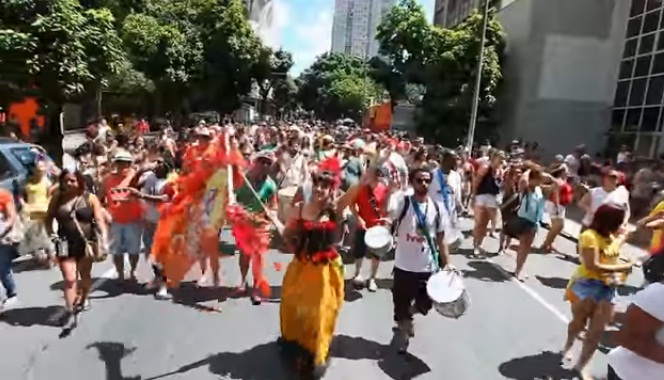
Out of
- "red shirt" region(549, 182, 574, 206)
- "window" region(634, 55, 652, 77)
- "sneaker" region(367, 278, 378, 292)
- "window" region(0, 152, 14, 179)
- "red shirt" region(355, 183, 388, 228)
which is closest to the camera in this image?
"red shirt" region(355, 183, 388, 228)

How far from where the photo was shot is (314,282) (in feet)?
15.5

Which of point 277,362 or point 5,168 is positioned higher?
point 5,168

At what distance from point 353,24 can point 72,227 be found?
108m

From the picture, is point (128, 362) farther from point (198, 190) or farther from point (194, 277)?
point (194, 277)

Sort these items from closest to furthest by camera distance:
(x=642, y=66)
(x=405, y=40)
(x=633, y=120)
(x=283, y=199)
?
1. (x=283, y=199)
2. (x=642, y=66)
3. (x=633, y=120)
4. (x=405, y=40)

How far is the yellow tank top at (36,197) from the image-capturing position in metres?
7.94

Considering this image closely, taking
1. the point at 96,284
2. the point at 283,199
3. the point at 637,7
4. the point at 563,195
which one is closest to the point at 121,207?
the point at 96,284

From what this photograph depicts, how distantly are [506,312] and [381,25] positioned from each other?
28222 mm

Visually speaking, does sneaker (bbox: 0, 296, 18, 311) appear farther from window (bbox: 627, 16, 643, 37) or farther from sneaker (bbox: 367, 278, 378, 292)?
window (bbox: 627, 16, 643, 37)

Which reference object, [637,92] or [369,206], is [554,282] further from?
[637,92]

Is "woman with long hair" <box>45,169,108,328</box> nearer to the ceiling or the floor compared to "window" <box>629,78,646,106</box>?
nearer to the floor

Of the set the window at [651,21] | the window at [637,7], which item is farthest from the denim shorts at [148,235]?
the window at [637,7]

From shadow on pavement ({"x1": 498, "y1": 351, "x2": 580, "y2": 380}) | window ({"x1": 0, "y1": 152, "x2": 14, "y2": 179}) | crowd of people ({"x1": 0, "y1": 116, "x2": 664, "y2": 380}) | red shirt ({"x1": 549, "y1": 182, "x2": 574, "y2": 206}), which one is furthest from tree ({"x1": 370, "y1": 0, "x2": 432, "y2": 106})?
shadow on pavement ({"x1": 498, "y1": 351, "x2": 580, "y2": 380})

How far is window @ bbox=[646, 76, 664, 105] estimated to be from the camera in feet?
66.8
